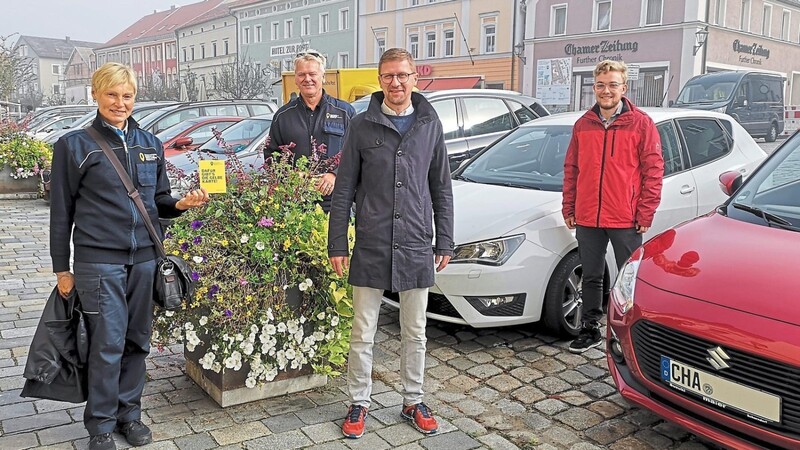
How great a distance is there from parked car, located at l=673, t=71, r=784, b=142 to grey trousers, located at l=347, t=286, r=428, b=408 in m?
22.9

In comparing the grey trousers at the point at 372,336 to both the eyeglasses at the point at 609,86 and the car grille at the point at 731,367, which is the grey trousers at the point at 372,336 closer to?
the car grille at the point at 731,367

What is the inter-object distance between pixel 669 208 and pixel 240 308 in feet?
11.2

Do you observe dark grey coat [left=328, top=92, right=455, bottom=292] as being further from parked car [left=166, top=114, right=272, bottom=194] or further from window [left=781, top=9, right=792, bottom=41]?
window [left=781, top=9, right=792, bottom=41]

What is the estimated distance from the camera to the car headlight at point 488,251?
→ 4.68m

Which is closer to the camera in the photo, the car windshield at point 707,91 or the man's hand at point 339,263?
the man's hand at point 339,263

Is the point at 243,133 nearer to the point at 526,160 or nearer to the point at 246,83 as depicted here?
the point at 526,160

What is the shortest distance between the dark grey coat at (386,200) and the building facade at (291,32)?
4311cm

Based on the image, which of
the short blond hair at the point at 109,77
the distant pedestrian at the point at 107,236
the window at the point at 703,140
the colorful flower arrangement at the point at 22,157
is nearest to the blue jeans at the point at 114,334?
the distant pedestrian at the point at 107,236

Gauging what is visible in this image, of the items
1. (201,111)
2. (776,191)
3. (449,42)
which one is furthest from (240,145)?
(449,42)

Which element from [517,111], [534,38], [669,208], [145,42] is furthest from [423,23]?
[145,42]

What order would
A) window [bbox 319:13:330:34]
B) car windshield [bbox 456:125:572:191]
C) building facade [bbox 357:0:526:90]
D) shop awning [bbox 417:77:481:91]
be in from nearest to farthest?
car windshield [bbox 456:125:572:191] < shop awning [bbox 417:77:481:91] < building facade [bbox 357:0:526:90] < window [bbox 319:13:330:34]

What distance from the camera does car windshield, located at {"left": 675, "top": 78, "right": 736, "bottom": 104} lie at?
79.9 ft

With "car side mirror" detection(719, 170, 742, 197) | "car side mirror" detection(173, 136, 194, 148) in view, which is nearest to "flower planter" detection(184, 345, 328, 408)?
"car side mirror" detection(719, 170, 742, 197)

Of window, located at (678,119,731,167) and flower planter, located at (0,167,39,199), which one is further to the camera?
flower planter, located at (0,167,39,199)
